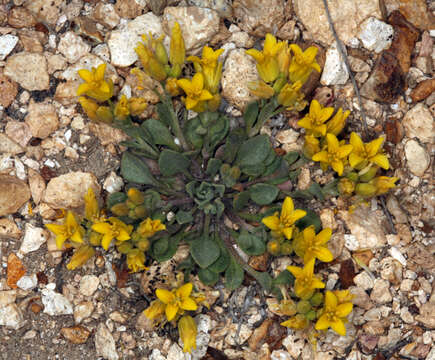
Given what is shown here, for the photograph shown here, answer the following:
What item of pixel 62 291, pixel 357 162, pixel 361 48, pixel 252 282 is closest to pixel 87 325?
pixel 62 291

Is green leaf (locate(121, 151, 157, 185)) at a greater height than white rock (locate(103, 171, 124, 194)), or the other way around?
green leaf (locate(121, 151, 157, 185))

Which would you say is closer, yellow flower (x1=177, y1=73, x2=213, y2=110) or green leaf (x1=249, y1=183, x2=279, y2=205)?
yellow flower (x1=177, y1=73, x2=213, y2=110)

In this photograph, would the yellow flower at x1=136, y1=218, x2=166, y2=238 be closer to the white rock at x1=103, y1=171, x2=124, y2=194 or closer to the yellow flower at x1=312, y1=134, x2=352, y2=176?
the white rock at x1=103, y1=171, x2=124, y2=194

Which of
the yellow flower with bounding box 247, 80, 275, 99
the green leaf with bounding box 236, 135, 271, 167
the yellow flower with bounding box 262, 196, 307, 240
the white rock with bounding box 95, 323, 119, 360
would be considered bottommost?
the white rock with bounding box 95, 323, 119, 360

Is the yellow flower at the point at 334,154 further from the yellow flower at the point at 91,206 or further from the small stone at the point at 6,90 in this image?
the small stone at the point at 6,90

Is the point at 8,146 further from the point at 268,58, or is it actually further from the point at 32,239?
the point at 268,58

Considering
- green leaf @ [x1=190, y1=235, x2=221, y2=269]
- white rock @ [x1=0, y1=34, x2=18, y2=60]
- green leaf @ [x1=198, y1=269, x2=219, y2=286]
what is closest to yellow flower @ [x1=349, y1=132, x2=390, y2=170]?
green leaf @ [x1=190, y1=235, x2=221, y2=269]

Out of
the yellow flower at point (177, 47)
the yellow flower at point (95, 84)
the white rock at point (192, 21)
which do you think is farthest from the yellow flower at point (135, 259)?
the white rock at point (192, 21)
